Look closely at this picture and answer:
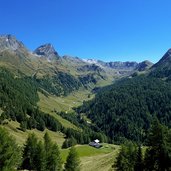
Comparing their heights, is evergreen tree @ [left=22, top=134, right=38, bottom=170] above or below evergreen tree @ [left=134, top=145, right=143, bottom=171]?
above

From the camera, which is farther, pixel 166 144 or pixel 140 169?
pixel 140 169

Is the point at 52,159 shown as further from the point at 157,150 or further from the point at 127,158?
the point at 157,150

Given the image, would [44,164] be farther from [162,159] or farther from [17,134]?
[17,134]

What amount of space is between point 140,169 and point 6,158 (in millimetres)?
26376

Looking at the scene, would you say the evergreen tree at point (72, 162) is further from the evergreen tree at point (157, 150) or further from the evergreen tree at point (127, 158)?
the evergreen tree at point (157, 150)

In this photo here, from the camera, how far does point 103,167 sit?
347ft

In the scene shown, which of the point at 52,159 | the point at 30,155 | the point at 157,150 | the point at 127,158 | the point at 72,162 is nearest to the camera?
the point at 157,150

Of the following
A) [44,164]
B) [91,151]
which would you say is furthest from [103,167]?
[91,151]

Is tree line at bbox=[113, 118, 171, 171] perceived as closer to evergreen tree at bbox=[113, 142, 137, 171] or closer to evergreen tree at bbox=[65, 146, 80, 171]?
evergreen tree at bbox=[113, 142, 137, 171]

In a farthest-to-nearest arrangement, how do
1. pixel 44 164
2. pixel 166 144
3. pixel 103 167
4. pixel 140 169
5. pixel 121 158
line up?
pixel 103 167 < pixel 44 164 < pixel 121 158 < pixel 140 169 < pixel 166 144

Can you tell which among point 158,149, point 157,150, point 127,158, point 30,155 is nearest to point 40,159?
point 30,155

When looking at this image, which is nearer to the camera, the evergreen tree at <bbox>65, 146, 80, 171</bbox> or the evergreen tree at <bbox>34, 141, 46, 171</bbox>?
the evergreen tree at <bbox>34, 141, 46, 171</bbox>

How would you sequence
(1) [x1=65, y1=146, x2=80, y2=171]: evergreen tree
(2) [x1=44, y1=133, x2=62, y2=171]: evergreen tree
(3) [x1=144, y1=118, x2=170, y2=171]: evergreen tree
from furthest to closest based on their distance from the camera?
(1) [x1=65, y1=146, x2=80, y2=171]: evergreen tree
(2) [x1=44, y1=133, x2=62, y2=171]: evergreen tree
(3) [x1=144, y1=118, x2=170, y2=171]: evergreen tree

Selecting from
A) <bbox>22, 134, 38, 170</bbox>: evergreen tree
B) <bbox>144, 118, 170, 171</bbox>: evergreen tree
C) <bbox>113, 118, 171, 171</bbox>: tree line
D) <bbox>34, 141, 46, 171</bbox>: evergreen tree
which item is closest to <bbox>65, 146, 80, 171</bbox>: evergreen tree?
<bbox>34, 141, 46, 171</bbox>: evergreen tree
